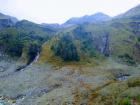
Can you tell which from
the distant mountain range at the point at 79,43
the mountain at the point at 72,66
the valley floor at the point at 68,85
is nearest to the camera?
the valley floor at the point at 68,85

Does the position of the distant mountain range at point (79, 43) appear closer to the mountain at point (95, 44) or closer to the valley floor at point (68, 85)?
the mountain at point (95, 44)

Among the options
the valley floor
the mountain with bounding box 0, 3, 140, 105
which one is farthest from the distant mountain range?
the valley floor

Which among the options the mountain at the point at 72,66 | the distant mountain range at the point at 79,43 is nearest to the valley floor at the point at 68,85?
the mountain at the point at 72,66

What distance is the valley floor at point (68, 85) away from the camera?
75938mm

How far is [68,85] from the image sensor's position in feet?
309

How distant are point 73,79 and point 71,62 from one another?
29.7 m

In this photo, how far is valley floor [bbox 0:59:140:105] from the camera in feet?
249

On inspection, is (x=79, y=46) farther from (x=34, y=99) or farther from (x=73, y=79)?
(x=34, y=99)

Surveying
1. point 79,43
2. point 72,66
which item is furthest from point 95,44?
point 72,66

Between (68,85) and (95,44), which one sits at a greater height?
(95,44)

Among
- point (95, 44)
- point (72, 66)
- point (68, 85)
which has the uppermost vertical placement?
point (95, 44)

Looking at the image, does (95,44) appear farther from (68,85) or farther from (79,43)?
(68,85)

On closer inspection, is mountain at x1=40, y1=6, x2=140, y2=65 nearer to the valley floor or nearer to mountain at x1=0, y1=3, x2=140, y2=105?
mountain at x1=0, y1=3, x2=140, y2=105

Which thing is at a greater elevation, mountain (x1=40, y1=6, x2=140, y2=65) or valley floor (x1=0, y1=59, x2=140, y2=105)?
mountain (x1=40, y1=6, x2=140, y2=65)
